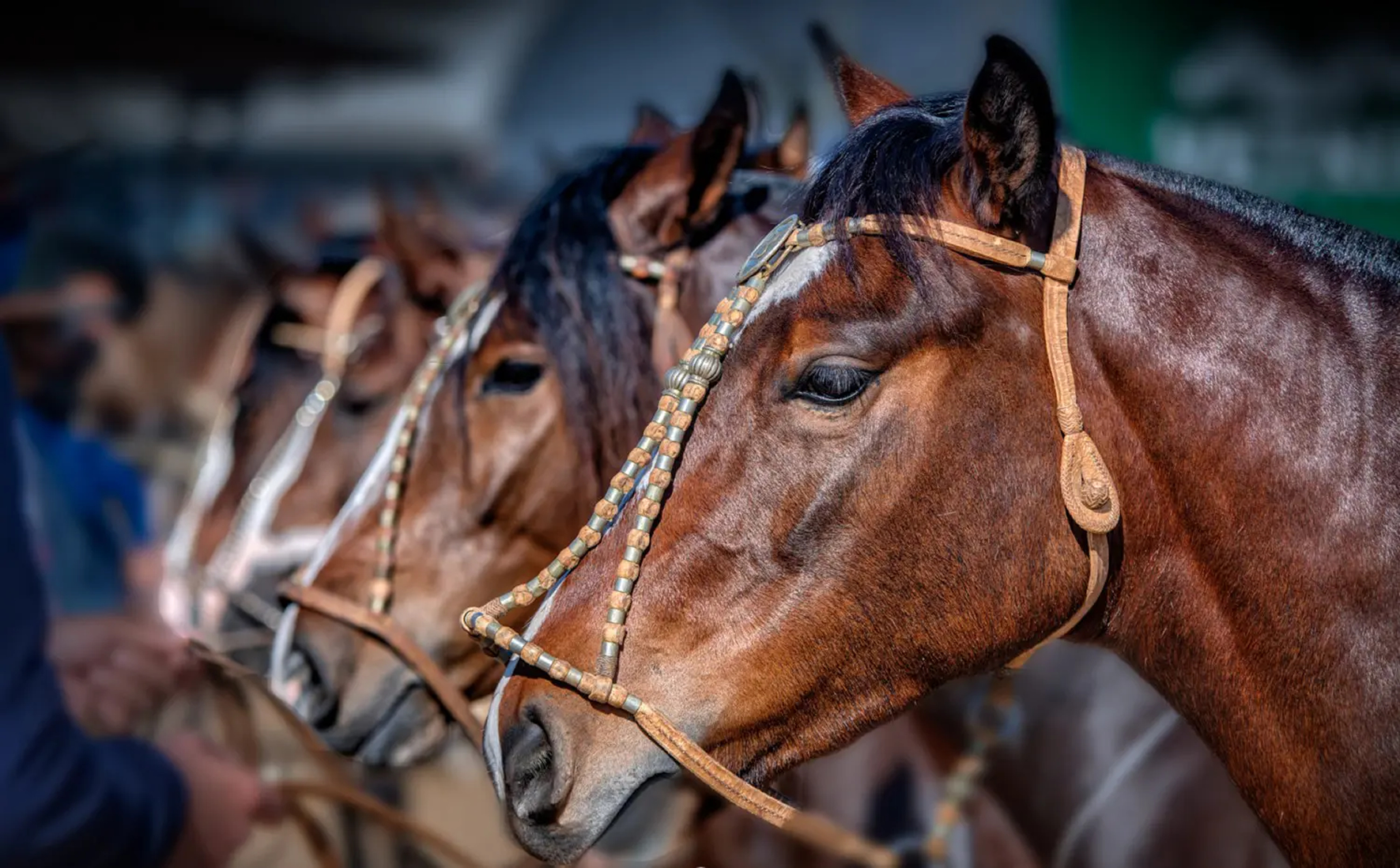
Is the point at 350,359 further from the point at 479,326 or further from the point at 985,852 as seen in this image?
the point at 985,852

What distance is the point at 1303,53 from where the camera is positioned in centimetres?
474

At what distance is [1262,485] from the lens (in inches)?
49.0

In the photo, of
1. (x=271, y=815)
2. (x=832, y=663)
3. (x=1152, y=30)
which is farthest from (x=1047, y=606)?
(x=1152, y=30)

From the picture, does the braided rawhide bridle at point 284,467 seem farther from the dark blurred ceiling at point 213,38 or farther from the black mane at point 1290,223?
the dark blurred ceiling at point 213,38

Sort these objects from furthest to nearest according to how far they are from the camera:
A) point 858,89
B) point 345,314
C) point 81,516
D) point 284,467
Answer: point 81,516 → point 345,314 → point 284,467 → point 858,89

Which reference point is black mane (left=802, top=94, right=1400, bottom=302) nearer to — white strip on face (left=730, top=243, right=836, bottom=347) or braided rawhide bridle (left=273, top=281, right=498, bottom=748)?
white strip on face (left=730, top=243, right=836, bottom=347)

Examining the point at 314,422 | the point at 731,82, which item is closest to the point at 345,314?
the point at 314,422

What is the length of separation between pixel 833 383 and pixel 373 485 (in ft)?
3.77

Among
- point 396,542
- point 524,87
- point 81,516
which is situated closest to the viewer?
point 396,542

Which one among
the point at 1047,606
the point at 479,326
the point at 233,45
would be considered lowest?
the point at 1047,606

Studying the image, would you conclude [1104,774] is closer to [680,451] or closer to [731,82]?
[680,451]

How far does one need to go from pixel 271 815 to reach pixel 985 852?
4.71 ft

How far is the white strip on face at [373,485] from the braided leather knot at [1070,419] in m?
1.16

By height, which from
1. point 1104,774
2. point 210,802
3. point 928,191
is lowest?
point 210,802
